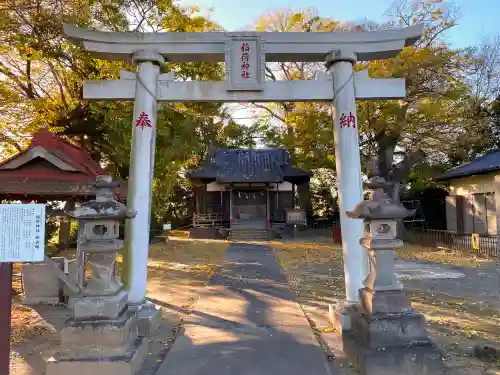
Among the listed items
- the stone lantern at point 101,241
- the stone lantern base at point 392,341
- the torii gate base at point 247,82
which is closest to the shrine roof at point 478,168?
the torii gate base at point 247,82

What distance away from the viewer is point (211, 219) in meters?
27.1

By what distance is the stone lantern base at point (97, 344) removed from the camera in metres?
4.57

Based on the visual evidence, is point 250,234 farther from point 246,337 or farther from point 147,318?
point 147,318

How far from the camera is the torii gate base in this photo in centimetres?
650

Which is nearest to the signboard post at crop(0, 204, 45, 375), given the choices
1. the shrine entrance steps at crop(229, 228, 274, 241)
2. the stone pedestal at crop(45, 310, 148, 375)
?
the stone pedestal at crop(45, 310, 148, 375)

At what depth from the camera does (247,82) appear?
6.61 m

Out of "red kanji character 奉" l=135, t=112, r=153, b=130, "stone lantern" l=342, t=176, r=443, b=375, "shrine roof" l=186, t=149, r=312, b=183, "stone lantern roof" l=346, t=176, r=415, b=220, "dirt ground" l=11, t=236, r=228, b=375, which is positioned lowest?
"dirt ground" l=11, t=236, r=228, b=375

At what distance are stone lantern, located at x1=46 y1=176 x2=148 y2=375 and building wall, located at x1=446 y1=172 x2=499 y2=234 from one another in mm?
16623

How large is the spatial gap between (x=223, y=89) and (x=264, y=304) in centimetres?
470

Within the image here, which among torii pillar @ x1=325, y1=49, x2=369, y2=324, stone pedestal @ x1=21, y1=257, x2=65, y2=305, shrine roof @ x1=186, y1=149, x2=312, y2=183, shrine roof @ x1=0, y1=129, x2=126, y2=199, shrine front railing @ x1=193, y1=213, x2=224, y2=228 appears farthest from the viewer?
shrine front railing @ x1=193, y1=213, x2=224, y2=228

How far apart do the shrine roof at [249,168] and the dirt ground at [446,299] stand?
11.0 m

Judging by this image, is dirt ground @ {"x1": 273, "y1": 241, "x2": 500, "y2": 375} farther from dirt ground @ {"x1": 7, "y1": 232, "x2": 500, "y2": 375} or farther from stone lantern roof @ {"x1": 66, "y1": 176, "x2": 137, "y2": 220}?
stone lantern roof @ {"x1": 66, "y1": 176, "x2": 137, "y2": 220}

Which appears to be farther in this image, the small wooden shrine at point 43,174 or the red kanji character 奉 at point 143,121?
the small wooden shrine at point 43,174

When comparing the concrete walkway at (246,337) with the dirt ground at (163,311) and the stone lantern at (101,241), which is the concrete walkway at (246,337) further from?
the stone lantern at (101,241)
